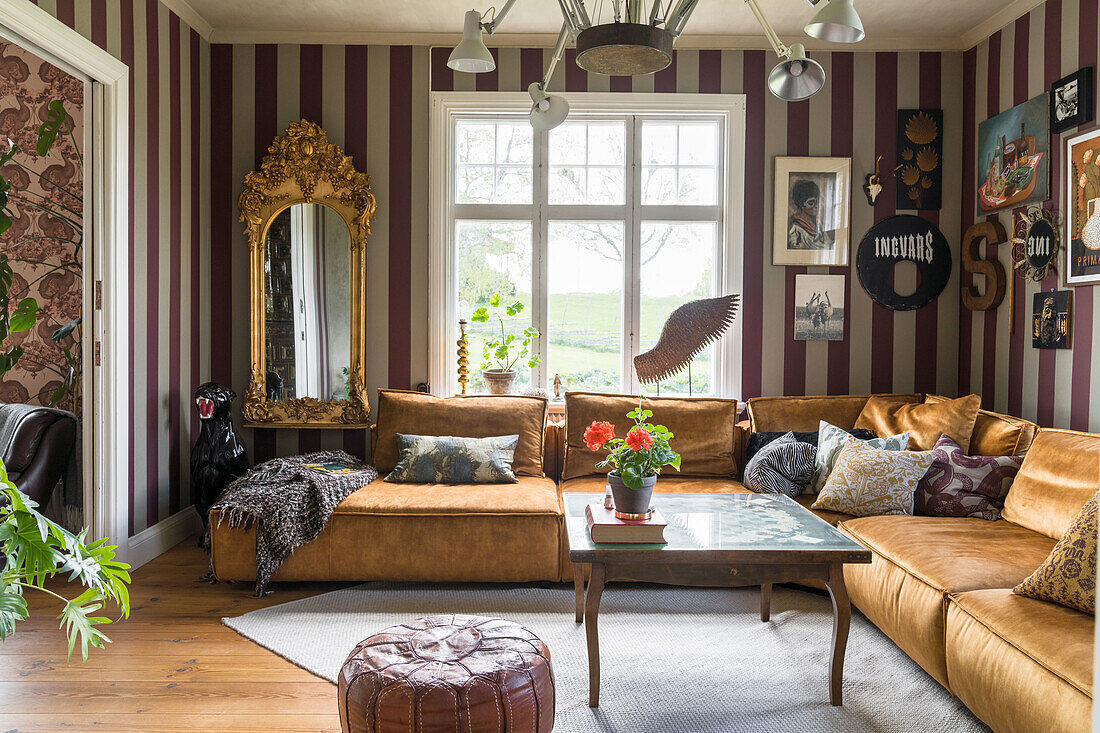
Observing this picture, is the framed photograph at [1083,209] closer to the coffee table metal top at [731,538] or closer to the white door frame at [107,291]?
the coffee table metal top at [731,538]

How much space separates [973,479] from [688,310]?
5.01 ft

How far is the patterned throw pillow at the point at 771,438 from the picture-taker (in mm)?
3613

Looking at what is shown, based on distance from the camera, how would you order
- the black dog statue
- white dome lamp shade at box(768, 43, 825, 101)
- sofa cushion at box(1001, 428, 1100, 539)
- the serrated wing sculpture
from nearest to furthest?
1. white dome lamp shade at box(768, 43, 825, 101)
2. sofa cushion at box(1001, 428, 1100, 539)
3. the black dog statue
4. the serrated wing sculpture

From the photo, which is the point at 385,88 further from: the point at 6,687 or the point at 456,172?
the point at 6,687

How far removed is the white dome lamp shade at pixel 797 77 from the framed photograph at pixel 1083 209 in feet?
5.42

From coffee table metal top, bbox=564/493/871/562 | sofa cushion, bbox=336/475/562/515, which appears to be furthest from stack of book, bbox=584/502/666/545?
sofa cushion, bbox=336/475/562/515

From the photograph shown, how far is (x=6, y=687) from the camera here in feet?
7.78

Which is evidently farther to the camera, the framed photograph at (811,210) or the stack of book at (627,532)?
the framed photograph at (811,210)

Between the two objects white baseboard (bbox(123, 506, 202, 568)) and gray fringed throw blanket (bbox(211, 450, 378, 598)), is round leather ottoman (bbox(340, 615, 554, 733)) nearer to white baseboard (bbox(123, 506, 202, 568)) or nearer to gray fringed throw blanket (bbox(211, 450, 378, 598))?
gray fringed throw blanket (bbox(211, 450, 378, 598))

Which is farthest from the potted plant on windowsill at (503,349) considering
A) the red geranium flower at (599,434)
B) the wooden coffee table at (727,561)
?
the wooden coffee table at (727,561)

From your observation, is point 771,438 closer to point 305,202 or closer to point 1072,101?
point 1072,101

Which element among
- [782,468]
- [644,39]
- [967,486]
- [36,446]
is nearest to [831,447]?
[782,468]

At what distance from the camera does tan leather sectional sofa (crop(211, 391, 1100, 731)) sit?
1.98 meters

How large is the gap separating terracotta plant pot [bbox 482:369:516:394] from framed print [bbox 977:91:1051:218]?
2647mm
